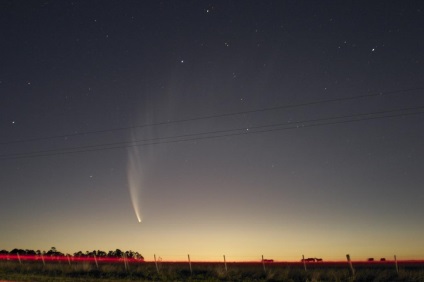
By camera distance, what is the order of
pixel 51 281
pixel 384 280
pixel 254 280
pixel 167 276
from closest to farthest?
pixel 51 281 < pixel 384 280 < pixel 254 280 < pixel 167 276

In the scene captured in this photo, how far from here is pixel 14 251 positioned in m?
106

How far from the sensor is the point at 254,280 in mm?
26422

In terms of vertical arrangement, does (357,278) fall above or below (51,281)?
below

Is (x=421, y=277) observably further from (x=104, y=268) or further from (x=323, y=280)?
(x=104, y=268)

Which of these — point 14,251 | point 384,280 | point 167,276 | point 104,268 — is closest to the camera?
point 384,280

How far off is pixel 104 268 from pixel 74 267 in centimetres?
264

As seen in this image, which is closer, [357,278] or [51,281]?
[51,281]

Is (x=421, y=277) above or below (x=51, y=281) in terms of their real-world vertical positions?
below

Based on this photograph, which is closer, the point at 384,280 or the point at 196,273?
the point at 384,280

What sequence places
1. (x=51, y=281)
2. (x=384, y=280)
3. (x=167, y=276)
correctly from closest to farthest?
(x=51, y=281), (x=384, y=280), (x=167, y=276)

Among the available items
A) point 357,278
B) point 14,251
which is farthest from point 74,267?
point 14,251

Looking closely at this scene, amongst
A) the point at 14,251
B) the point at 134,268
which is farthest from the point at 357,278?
the point at 14,251

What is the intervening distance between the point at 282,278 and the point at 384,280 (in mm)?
6119

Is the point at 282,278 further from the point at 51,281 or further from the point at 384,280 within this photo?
the point at 51,281
